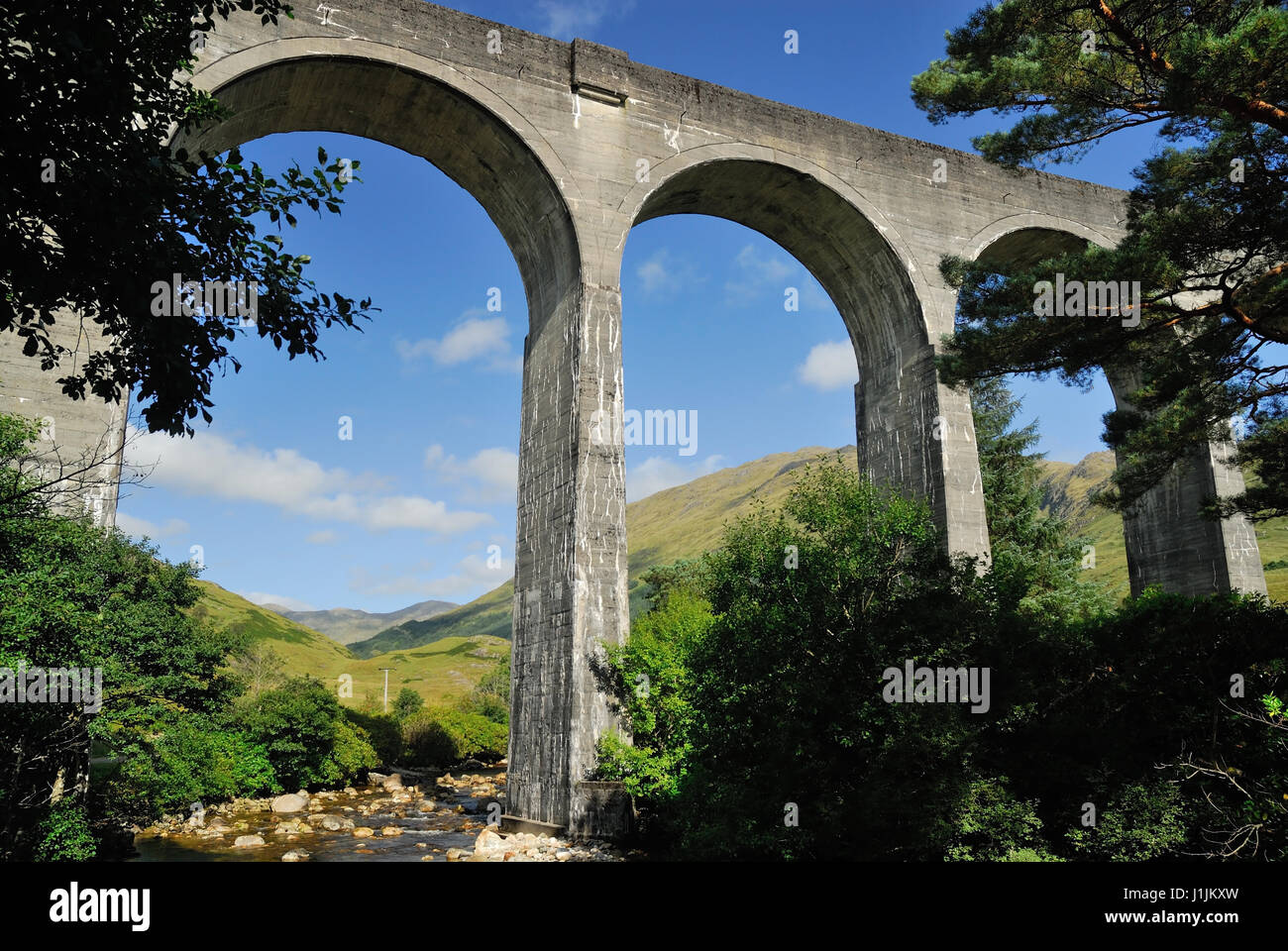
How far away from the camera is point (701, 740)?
11133 millimetres

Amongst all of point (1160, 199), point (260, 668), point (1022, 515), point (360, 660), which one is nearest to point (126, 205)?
point (1160, 199)

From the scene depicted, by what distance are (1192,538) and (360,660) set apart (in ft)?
387

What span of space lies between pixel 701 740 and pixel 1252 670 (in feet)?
19.6

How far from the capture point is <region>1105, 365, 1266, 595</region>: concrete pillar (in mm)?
19266

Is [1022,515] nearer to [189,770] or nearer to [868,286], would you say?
[868,286]

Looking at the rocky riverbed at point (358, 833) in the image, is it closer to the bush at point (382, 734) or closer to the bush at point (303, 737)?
the bush at point (303, 737)

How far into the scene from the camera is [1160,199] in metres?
9.23

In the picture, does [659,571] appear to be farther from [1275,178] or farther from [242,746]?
[1275,178]

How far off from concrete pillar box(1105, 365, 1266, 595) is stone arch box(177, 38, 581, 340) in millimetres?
12120

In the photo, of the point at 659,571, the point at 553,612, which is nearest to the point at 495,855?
the point at 553,612

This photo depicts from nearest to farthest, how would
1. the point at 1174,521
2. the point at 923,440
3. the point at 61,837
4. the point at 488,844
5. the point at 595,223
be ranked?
the point at 61,837, the point at 488,844, the point at 595,223, the point at 923,440, the point at 1174,521

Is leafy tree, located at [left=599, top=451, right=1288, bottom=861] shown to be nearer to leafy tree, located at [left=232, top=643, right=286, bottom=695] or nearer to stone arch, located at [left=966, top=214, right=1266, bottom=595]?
stone arch, located at [left=966, top=214, right=1266, bottom=595]

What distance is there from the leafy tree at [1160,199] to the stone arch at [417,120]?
23.9ft
